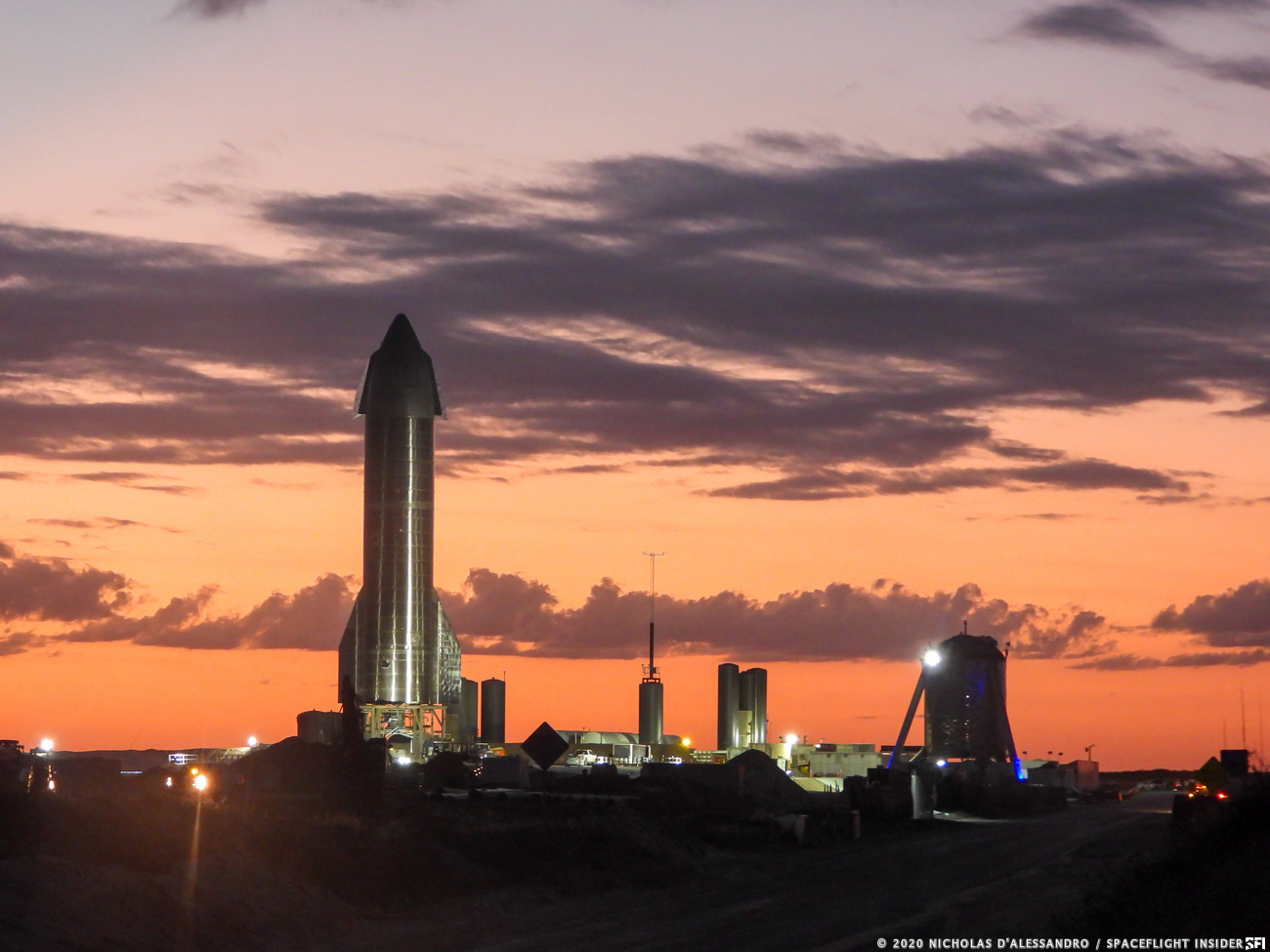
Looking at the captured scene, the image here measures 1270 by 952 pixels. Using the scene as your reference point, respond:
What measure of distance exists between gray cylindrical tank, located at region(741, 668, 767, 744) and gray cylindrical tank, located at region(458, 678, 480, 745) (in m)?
30.0

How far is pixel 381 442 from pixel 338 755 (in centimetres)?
4253

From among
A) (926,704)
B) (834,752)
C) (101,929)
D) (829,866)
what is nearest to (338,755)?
(829,866)

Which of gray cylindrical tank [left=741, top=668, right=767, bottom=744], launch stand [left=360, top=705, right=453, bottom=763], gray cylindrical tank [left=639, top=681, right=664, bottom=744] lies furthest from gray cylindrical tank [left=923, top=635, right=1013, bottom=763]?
launch stand [left=360, top=705, right=453, bottom=763]

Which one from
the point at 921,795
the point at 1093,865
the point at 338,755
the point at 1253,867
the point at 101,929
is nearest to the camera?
the point at 101,929

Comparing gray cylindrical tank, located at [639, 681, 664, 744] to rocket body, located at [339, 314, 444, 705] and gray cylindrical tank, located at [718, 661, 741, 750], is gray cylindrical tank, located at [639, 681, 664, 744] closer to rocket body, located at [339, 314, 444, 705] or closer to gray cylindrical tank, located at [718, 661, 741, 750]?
gray cylindrical tank, located at [718, 661, 741, 750]

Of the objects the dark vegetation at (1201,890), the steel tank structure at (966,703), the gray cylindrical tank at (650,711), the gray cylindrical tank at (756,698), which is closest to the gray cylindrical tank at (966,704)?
the steel tank structure at (966,703)

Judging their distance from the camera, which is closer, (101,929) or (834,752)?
(101,929)

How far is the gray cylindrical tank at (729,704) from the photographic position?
14538 centimetres

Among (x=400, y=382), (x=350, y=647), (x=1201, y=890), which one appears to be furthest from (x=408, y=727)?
(x=1201, y=890)

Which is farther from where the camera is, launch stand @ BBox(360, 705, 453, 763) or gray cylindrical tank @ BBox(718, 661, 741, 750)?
gray cylindrical tank @ BBox(718, 661, 741, 750)

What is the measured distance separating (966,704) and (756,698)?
19.8 metres

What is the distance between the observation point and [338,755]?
69.4 metres

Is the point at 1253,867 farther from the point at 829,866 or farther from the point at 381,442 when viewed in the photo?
the point at 381,442

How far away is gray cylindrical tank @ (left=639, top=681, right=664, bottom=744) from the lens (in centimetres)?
14900
